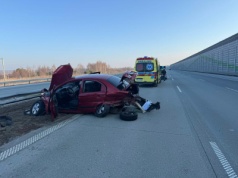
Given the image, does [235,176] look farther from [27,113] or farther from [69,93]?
[27,113]

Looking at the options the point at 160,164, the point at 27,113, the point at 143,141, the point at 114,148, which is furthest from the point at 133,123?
the point at 27,113

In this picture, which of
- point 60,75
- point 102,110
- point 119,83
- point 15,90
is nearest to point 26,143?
point 102,110

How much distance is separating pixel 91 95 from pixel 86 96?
0.59ft

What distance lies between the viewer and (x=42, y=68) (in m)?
77.1

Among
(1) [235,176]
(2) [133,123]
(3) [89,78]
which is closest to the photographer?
(1) [235,176]

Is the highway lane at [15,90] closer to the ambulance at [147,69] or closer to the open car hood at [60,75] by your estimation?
the ambulance at [147,69]

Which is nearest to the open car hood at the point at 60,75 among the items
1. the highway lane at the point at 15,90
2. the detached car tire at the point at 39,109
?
the detached car tire at the point at 39,109

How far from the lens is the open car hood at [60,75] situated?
8.16 m

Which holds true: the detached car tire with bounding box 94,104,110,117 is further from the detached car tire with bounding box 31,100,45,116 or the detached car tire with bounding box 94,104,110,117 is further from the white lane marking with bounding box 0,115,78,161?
the detached car tire with bounding box 31,100,45,116

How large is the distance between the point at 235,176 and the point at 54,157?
10.4ft

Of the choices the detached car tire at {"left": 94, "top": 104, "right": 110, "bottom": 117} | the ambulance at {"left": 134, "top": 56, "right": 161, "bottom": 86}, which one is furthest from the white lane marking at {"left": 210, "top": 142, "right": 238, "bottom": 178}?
the ambulance at {"left": 134, "top": 56, "right": 161, "bottom": 86}

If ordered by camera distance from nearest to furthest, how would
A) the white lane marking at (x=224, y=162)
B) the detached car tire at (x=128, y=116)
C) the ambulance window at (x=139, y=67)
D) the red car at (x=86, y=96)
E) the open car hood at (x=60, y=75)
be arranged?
the white lane marking at (x=224, y=162) → the detached car tire at (x=128, y=116) → the red car at (x=86, y=96) → the open car hood at (x=60, y=75) → the ambulance window at (x=139, y=67)

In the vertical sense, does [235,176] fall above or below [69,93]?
below

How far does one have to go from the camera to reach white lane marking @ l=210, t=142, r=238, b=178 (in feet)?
11.4
